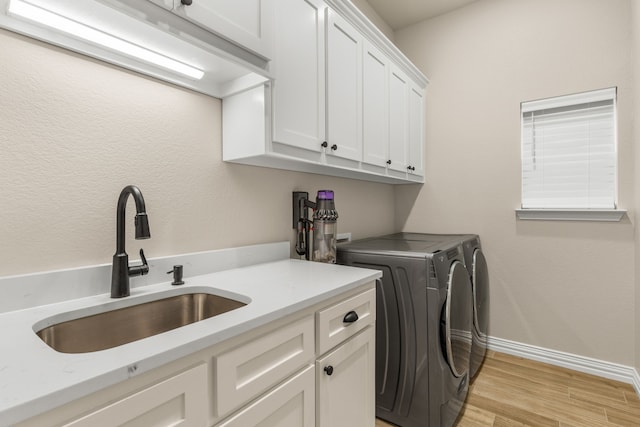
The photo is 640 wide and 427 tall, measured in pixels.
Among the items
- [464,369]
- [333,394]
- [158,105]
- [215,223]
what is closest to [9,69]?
[158,105]

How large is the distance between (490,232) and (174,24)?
2620mm

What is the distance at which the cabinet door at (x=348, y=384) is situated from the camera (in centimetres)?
109

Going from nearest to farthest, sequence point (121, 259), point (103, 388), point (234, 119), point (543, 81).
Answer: point (103, 388), point (121, 259), point (234, 119), point (543, 81)

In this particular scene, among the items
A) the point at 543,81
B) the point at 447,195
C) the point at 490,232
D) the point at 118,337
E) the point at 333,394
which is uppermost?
the point at 543,81

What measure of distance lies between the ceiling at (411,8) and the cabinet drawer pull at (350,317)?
2654 millimetres

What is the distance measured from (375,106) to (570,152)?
1550 millimetres

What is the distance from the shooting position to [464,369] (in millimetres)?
1797

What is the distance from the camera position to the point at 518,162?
252cm

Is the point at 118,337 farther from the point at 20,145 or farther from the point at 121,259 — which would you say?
the point at 20,145

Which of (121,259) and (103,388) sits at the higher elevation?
(121,259)

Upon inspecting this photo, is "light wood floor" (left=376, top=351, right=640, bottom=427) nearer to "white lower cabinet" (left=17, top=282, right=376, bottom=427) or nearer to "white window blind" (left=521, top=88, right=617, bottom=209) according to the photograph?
"white lower cabinet" (left=17, top=282, right=376, bottom=427)

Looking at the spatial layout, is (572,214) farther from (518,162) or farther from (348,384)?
(348,384)

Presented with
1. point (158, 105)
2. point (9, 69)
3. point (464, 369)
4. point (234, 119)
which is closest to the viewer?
point (9, 69)

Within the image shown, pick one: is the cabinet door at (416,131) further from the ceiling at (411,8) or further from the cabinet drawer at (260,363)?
the cabinet drawer at (260,363)
